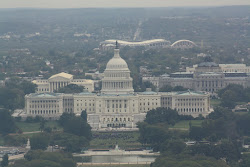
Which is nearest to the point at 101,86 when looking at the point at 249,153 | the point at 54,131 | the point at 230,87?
the point at 230,87

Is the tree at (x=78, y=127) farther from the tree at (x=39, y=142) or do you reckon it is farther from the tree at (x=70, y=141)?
the tree at (x=39, y=142)

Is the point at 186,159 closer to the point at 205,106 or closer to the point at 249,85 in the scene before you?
the point at 205,106

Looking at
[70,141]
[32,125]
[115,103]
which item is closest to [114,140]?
[70,141]

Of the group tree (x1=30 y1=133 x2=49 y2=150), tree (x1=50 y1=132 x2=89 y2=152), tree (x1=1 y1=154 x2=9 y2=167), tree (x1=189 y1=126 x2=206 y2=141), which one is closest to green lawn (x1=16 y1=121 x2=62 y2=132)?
tree (x1=50 y1=132 x2=89 y2=152)

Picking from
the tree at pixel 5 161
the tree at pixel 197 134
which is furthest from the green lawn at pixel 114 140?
the tree at pixel 5 161

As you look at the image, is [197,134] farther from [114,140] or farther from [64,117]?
[64,117]

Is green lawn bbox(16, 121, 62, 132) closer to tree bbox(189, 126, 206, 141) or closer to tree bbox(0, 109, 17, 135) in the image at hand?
tree bbox(0, 109, 17, 135)
